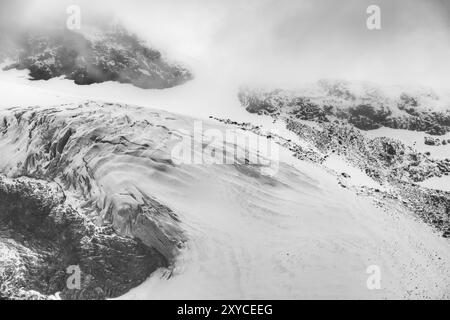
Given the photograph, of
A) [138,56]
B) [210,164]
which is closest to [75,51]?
[138,56]

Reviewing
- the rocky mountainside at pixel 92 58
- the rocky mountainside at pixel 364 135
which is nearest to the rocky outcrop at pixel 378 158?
the rocky mountainside at pixel 364 135

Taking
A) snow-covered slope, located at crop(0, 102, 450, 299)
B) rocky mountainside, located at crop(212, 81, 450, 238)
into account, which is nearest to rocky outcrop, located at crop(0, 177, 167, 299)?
snow-covered slope, located at crop(0, 102, 450, 299)

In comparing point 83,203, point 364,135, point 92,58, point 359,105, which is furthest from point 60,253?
point 359,105

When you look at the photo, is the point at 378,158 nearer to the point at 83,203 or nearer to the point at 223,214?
the point at 223,214

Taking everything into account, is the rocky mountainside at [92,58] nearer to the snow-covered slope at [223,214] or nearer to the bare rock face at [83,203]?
the bare rock face at [83,203]

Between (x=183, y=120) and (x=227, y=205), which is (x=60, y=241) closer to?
(x=227, y=205)

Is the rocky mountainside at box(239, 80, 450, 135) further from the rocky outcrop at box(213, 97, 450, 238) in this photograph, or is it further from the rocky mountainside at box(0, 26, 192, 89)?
the rocky mountainside at box(0, 26, 192, 89)
